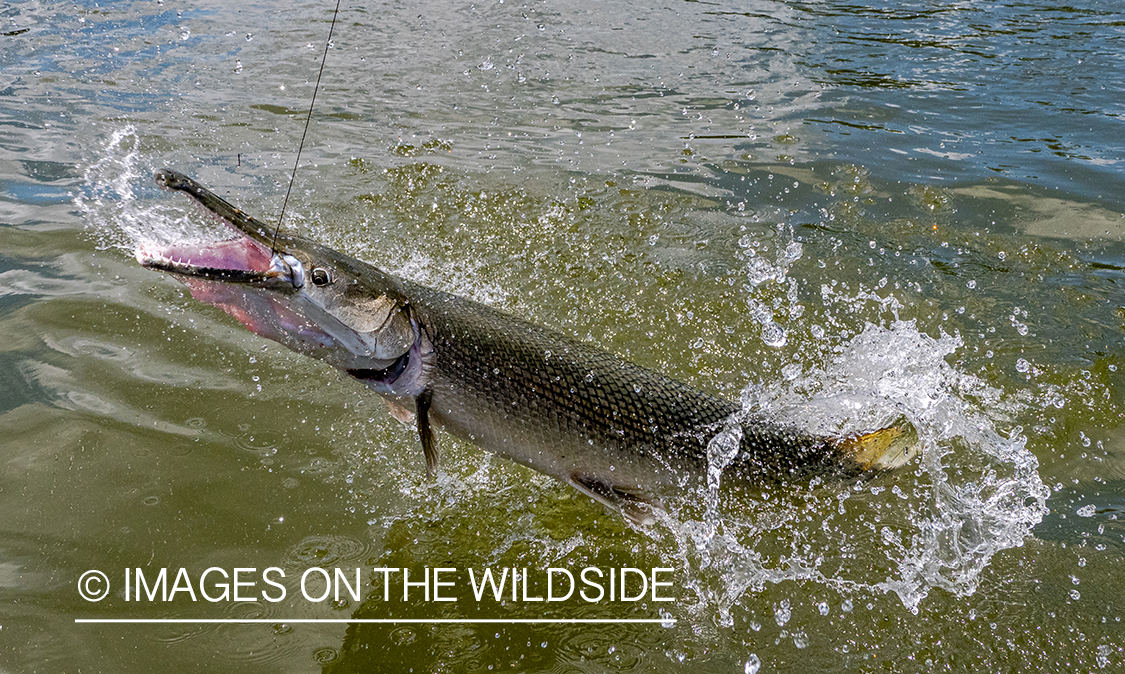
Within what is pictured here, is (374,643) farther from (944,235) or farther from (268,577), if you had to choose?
(944,235)

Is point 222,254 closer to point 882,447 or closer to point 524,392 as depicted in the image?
point 524,392

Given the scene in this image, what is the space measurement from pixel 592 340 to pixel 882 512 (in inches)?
66.6

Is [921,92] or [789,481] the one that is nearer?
[789,481]

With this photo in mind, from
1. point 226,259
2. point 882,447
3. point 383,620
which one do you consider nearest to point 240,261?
point 226,259

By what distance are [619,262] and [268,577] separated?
9.27 ft

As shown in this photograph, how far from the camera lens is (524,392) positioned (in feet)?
9.56

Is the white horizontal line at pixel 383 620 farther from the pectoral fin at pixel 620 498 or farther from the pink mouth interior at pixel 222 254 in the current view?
the pink mouth interior at pixel 222 254

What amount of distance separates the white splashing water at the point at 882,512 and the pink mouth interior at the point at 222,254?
5.73 ft

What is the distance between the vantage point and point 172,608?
9.04 feet

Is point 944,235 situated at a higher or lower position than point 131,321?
lower

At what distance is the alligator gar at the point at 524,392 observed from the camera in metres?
2.69

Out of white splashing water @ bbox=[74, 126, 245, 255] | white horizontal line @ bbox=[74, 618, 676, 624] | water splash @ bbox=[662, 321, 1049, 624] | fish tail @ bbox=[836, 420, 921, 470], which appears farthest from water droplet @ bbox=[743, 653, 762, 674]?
white splashing water @ bbox=[74, 126, 245, 255]

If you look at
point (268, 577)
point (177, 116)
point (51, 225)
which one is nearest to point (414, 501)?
point (268, 577)

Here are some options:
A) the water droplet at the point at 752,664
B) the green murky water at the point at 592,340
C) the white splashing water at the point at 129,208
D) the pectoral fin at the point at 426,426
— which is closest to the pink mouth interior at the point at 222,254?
the pectoral fin at the point at 426,426
